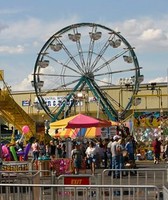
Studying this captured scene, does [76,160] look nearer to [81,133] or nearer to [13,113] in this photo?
[81,133]

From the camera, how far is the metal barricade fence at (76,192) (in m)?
10.4

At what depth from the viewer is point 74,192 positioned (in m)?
11.1

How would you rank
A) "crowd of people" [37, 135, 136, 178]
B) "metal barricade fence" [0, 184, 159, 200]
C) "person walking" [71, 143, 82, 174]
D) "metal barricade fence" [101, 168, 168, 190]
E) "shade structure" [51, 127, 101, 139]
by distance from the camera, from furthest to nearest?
"shade structure" [51, 127, 101, 139] < "person walking" [71, 143, 82, 174] < "crowd of people" [37, 135, 136, 178] < "metal barricade fence" [101, 168, 168, 190] < "metal barricade fence" [0, 184, 159, 200]

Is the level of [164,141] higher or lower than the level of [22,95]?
lower

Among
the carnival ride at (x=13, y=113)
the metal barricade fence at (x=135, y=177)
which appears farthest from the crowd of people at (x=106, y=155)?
the carnival ride at (x=13, y=113)

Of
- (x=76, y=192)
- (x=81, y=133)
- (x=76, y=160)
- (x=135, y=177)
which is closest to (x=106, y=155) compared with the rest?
(x=81, y=133)

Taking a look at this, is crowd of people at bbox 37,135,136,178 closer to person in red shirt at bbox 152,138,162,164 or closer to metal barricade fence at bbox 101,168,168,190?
person in red shirt at bbox 152,138,162,164

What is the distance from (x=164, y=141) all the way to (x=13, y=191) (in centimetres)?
2867

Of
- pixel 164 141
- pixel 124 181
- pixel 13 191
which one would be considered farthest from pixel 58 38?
pixel 13 191

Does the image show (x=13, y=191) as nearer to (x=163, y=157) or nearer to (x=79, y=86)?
(x=163, y=157)

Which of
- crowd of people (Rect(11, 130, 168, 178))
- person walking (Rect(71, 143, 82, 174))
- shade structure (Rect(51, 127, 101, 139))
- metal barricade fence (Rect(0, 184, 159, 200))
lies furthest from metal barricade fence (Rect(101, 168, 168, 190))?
shade structure (Rect(51, 127, 101, 139))

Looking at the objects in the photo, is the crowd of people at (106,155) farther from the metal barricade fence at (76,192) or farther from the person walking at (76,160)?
the metal barricade fence at (76,192)

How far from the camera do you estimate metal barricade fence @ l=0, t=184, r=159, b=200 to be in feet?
34.3

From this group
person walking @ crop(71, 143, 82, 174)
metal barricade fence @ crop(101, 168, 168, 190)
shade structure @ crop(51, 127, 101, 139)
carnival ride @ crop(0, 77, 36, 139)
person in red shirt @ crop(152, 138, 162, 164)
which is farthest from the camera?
carnival ride @ crop(0, 77, 36, 139)
